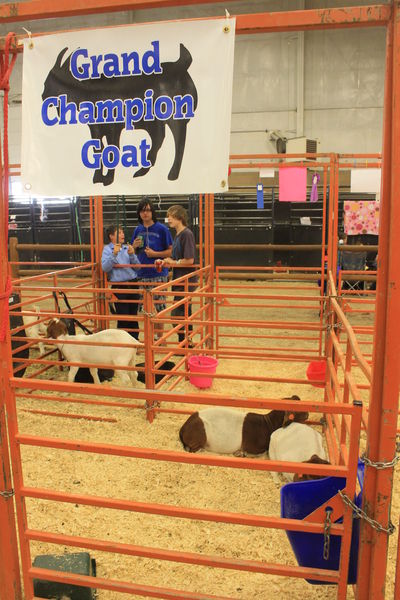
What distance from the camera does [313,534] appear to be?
1861mm

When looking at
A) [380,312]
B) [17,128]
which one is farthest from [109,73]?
[17,128]

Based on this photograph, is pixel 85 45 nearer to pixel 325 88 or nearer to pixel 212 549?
pixel 212 549

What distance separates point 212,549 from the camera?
106 inches

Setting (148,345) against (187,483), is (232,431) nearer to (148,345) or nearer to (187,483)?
(187,483)

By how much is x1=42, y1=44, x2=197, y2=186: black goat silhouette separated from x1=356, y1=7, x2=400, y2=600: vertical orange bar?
2.19ft

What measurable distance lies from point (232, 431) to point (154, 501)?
2.65ft

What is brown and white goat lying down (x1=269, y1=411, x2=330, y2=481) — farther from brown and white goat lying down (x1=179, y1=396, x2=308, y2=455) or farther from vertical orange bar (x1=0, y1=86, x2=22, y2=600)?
vertical orange bar (x1=0, y1=86, x2=22, y2=600)

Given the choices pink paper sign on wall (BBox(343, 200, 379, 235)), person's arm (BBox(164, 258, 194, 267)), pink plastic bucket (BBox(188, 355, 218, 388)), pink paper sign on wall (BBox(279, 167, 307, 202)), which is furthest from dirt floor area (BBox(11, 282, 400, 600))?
pink paper sign on wall (BBox(343, 200, 379, 235))

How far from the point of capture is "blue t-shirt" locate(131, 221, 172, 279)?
6.20 metres

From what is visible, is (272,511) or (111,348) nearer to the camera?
(272,511)

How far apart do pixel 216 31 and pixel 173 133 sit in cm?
37

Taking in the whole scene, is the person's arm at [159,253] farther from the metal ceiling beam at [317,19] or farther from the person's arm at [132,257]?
the metal ceiling beam at [317,19]

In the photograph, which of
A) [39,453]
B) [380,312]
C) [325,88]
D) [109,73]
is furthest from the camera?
[325,88]

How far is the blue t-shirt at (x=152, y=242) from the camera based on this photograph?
620 cm
